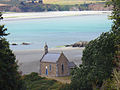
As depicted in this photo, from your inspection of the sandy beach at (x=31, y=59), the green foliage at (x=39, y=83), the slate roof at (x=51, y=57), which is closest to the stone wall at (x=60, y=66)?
the slate roof at (x=51, y=57)

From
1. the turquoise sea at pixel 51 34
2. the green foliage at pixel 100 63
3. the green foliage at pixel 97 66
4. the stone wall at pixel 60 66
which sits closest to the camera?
the green foliage at pixel 100 63

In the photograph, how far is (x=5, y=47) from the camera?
2347 centimetres

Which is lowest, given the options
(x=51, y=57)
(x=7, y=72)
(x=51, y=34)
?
(x=51, y=34)

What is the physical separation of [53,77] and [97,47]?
42.0ft

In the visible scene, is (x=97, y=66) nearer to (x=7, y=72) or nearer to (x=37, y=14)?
(x=7, y=72)

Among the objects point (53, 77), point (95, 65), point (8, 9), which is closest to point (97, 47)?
point (95, 65)

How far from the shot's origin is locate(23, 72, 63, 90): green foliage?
34062 millimetres

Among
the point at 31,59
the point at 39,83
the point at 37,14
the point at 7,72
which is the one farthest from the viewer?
the point at 37,14

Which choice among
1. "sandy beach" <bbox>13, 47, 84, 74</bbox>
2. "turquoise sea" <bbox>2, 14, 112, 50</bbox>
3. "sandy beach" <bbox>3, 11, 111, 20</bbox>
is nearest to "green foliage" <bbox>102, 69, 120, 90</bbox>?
"sandy beach" <bbox>13, 47, 84, 74</bbox>

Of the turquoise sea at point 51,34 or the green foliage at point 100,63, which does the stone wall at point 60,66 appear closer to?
the green foliage at point 100,63

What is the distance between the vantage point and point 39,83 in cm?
3653

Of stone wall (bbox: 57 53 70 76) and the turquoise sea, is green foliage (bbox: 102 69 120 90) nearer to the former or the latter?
stone wall (bbox: 57 53 70 76)

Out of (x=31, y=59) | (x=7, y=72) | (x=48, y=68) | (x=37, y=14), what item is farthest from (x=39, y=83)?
(x=37, y=14)

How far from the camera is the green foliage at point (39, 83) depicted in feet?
112
